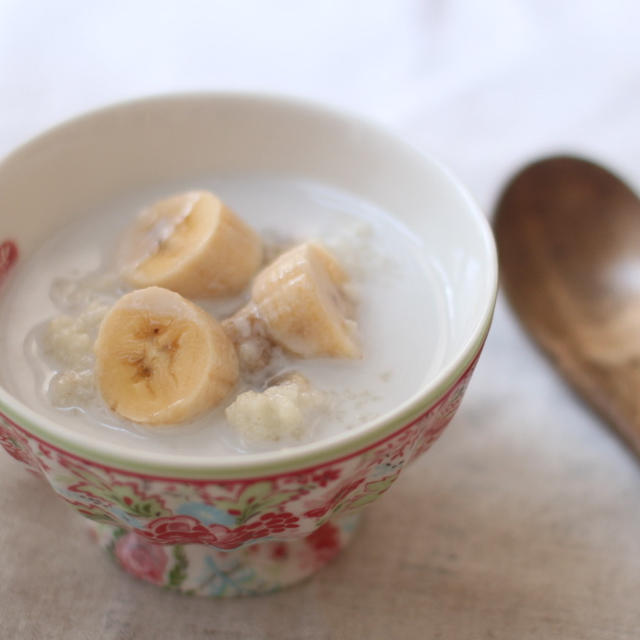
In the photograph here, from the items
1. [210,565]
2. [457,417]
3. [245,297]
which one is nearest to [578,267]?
[457,417]

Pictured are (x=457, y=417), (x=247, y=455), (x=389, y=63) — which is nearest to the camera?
(x=247, y=455)

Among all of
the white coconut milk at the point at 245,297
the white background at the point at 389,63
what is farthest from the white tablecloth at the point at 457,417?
the white coconut milk at the point at 245,297

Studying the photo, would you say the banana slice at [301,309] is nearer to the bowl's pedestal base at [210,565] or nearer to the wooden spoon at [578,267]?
the bowl's pedestal base at [210,565]

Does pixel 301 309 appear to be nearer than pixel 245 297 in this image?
Yes

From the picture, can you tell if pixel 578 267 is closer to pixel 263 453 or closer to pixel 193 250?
pixel 193 250

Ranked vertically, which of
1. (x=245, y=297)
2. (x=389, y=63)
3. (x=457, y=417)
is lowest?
(x=457, y=417)
